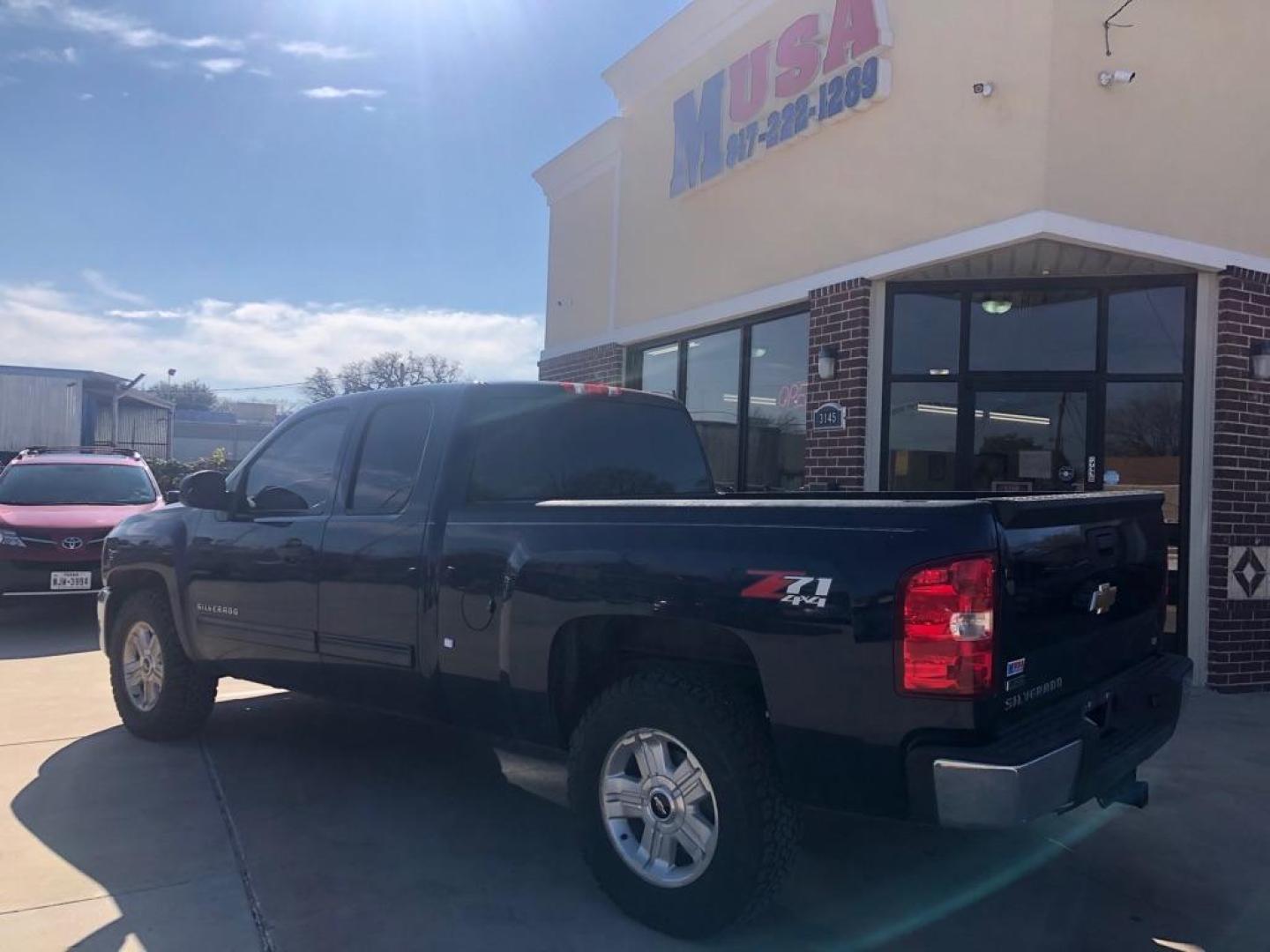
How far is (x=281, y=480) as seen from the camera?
5.07m

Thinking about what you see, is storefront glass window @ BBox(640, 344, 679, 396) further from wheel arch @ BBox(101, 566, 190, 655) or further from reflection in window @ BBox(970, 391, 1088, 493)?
wheel arch @ BBox(101, 566, 190, 655)

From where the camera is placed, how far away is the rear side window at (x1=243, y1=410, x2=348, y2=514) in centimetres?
480

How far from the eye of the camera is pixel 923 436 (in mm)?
8359

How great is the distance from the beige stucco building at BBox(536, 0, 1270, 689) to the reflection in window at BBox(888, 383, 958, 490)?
0.7 inches

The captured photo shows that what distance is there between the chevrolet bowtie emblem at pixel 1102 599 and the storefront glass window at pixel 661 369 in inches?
303

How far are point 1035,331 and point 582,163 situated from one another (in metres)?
6.81

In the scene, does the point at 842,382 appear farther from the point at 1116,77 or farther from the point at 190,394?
the point at 190,394

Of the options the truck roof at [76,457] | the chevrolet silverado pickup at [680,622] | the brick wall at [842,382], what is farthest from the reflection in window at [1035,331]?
the truck roof at [76,457]

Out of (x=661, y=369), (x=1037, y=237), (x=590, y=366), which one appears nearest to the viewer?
(x=1037, y=237)

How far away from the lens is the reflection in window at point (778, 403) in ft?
30.7

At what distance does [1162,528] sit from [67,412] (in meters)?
30.2

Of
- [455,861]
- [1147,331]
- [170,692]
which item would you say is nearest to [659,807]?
[455,861]

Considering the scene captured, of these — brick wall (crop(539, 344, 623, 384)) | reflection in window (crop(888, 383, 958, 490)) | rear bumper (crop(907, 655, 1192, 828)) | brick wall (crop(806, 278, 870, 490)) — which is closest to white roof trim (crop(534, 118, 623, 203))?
brick wall (crop(539, 344, 623, 384))

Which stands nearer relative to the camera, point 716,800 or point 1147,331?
point 716,800
